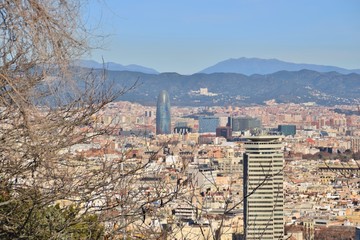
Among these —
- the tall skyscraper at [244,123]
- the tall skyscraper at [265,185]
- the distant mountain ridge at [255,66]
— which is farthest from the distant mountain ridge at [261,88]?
the tall skyscraper at [265,185]

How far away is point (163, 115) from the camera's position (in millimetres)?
60906

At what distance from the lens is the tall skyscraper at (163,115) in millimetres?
57406

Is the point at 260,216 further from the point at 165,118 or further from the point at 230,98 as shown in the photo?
the point at 230,98

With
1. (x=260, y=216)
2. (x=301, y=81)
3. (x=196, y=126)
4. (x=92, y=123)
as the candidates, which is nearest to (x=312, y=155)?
(x=196, y=126)

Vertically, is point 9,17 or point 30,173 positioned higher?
point 9,17

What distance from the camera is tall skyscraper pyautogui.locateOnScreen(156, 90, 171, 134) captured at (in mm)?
57406

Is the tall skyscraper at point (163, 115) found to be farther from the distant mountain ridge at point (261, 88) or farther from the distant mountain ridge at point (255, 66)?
the distant mountain ridge at point (255, 66)

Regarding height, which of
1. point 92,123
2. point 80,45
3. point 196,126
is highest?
point 80,45

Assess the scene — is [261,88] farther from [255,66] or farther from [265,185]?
[265,185]

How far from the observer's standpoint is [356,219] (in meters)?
23.0

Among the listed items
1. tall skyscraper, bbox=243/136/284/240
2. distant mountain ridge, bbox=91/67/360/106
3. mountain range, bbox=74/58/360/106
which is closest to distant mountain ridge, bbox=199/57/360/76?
mountain range, bbox=74/58/360/106

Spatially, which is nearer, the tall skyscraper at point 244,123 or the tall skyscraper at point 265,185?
the tall skyscraper at point 265,185

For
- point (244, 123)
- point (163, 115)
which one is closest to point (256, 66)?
point (244, 123)

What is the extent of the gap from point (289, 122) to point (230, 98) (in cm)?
1945
